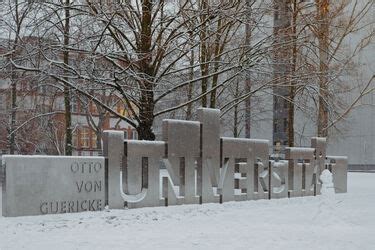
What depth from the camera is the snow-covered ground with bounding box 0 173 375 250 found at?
8.05 m

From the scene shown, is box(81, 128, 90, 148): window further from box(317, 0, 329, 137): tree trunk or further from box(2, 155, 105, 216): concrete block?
box(2, 155, 105, 216): concrete block

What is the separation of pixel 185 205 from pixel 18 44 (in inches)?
244

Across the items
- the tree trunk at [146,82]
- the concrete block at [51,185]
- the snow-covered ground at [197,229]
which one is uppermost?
the tree trunk at [146,82]

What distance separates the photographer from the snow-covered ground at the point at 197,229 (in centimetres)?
805

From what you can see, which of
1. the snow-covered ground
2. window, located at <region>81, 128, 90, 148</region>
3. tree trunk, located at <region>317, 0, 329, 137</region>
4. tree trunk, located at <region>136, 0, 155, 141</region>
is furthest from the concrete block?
window, located at <region>81, 128, 90, 148</region>

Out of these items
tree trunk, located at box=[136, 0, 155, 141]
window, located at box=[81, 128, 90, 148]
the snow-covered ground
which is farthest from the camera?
window, located at box=[81, 128, 90, 148]

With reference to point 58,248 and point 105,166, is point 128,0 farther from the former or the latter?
point 58,248

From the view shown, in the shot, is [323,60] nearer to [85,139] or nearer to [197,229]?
[197,229]

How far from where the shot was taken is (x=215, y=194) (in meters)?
14.5

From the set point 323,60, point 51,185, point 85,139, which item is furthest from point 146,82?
point 85,139

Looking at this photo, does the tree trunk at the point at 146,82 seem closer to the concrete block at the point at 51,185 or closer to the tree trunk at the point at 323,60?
the concrete block at the point at 51,185

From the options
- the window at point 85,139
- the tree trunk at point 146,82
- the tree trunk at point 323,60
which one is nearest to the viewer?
the tree trunk at point 146,82

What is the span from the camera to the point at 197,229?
9586mm

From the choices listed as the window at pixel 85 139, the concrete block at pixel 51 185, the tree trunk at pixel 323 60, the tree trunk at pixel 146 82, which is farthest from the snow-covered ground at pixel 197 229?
the window at pixel 85 139
